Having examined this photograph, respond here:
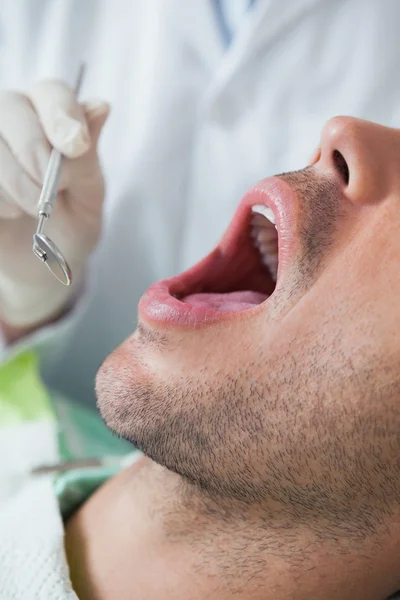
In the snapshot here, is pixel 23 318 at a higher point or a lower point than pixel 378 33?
lower

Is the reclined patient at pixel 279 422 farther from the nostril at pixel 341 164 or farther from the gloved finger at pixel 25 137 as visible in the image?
the gloved finger at pixel 25 137

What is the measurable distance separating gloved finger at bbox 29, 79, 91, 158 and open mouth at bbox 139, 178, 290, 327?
208mm

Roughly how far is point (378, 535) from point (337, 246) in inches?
11.9

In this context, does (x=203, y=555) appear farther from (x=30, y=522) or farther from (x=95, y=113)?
(x=95, y=113)

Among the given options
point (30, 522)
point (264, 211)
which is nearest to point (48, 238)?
point (264, 211)

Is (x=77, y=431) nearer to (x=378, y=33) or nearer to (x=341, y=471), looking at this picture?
(x=341, y=471)

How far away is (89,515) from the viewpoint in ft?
2.84

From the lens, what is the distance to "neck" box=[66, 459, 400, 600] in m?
0.70

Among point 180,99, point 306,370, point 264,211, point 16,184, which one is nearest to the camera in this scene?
point 306,370

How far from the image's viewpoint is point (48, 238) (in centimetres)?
78

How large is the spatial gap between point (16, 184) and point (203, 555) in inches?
20.4

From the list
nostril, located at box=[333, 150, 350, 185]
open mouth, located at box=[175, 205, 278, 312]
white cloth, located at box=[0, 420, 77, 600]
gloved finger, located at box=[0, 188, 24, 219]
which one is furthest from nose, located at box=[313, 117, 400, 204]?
white cloth, located at box=[0, 420, 77, 600]

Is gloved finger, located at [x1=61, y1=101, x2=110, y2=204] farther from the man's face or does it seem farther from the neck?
the neck

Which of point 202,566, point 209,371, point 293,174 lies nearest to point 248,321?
point 209,371
